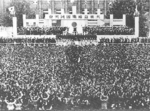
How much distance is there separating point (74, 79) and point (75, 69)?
377 centimetres

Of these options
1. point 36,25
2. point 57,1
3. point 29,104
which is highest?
point 57,1

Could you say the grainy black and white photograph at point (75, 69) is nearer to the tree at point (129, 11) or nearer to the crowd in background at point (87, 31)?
the crowd in background at point (87, 31)

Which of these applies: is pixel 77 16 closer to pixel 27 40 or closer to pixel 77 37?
pixel 77 37

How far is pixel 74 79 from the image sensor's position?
2338cm

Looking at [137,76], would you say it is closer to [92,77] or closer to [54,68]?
[92,77]

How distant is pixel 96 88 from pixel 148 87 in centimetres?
309

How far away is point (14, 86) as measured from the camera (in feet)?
67.0

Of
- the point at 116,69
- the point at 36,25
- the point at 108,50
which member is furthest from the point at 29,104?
the point at 36,25

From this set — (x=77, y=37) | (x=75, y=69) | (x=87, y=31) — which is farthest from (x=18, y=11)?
(x=75, y=69)

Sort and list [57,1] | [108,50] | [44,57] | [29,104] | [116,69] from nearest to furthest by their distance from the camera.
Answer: [29,104] < [116,69] < [44,57] < [108,50] < [57,1]

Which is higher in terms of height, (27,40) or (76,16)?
(76,16)

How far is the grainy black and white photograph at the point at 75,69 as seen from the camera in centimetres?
1773

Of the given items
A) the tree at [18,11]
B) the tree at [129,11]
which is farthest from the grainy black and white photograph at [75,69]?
the tree at [18,11]

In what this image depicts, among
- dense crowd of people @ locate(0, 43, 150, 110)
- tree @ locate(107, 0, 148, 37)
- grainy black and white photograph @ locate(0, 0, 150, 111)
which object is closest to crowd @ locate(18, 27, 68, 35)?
grainy black and white photograph @ locate(0, 0, 150, 111)
